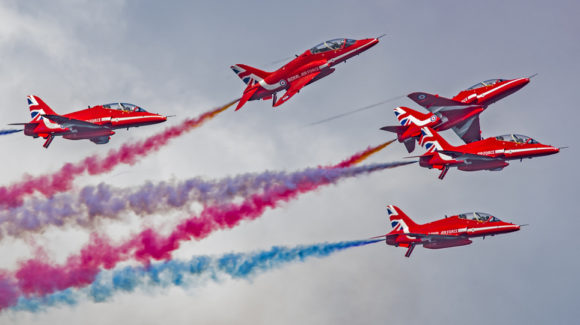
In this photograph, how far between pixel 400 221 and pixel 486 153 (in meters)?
9.85

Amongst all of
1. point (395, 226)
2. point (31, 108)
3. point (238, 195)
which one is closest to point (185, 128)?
point (238, 195)

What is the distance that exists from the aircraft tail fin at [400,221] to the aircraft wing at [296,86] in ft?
46.4

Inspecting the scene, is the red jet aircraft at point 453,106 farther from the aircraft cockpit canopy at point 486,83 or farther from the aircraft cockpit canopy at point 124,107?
the aircraft cockpit canopy at point 124,107

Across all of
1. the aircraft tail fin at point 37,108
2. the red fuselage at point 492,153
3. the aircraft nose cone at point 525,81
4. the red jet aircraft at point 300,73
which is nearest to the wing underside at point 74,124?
the aircraft tail fin at point 37,108

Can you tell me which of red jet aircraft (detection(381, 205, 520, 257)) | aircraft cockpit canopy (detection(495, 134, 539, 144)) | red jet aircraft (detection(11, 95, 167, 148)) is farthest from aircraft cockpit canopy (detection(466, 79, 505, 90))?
red jet aircraft (detection(11, 95, 167, 148))

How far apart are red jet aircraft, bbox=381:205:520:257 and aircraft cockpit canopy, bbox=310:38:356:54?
15.4m

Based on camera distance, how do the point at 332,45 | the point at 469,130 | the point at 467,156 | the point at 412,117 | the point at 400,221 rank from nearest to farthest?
the point at 467,156, the point at 332,45, the point at 400,221, the point at 412,117, the point at 469,130

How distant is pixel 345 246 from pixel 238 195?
961 centimetres

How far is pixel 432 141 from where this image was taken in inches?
2813

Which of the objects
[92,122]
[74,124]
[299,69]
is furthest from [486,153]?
[74,124]

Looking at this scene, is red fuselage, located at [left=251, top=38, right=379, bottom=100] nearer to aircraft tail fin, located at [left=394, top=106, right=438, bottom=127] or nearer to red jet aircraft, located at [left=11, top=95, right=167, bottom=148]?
red jet aircraft, located at [left=11, top=95, right=167, bottom=148]

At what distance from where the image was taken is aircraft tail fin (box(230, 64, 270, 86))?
70.4m

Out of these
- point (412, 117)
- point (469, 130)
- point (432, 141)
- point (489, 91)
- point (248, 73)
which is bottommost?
point (432, 141)

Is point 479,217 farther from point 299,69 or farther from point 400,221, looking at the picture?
point 299,69
